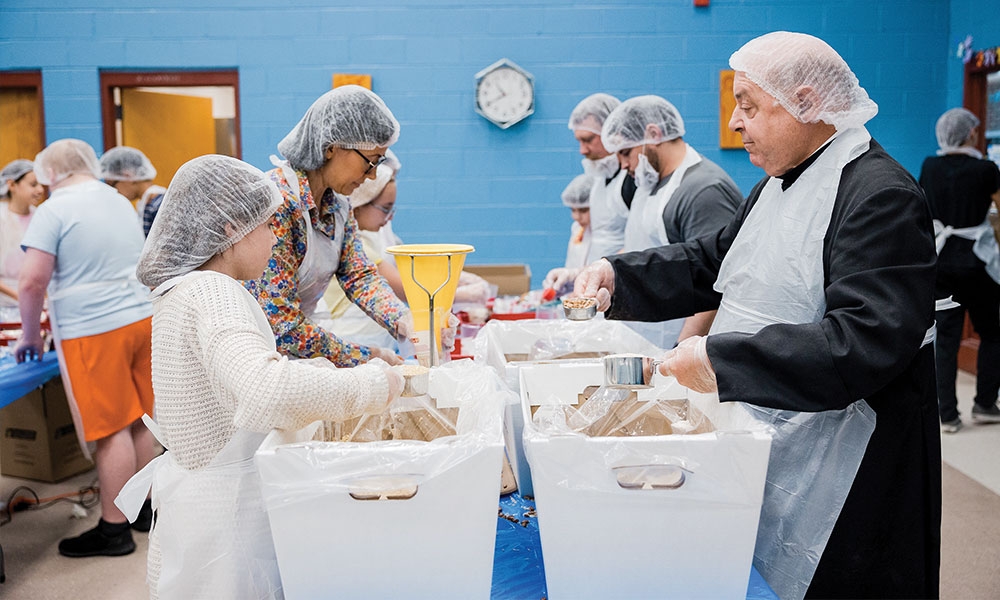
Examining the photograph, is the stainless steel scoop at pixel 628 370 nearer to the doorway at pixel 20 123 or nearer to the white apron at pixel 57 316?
the white apron at pixel 57 316

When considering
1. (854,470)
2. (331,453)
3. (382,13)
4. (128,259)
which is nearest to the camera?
(331,453)

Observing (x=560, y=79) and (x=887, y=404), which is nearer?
(x=887, y=404)

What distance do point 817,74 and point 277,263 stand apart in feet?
3.86

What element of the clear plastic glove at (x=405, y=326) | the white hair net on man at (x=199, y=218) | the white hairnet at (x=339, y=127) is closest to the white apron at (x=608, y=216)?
the clear plastic glove at (x=405, y=326)

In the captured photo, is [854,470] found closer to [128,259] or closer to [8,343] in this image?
[128,259]

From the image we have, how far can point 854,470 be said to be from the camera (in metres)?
1.38

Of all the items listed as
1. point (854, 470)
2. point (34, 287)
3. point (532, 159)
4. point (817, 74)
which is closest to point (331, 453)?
point (854, 470)

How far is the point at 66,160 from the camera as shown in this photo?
3072 mm

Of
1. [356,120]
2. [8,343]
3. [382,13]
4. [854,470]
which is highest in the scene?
[382,13]

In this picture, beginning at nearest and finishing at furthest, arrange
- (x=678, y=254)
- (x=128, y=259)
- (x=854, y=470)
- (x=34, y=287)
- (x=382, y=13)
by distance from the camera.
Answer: (x=854, y=470), (x=678, y=254), (x=34, y=287), (x=128, y=259), (x=382, y=13)

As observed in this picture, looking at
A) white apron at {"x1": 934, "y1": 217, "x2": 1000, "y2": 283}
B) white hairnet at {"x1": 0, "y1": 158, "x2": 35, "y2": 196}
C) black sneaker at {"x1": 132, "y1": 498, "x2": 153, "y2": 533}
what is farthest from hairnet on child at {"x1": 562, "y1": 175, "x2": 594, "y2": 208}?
white hairnet at {"x1": 0, "y1": 158, "x2": 35, "y2": 196}

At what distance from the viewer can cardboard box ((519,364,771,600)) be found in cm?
104

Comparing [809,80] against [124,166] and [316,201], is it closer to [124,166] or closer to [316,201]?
[316,201]

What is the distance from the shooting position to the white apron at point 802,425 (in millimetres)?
1375
